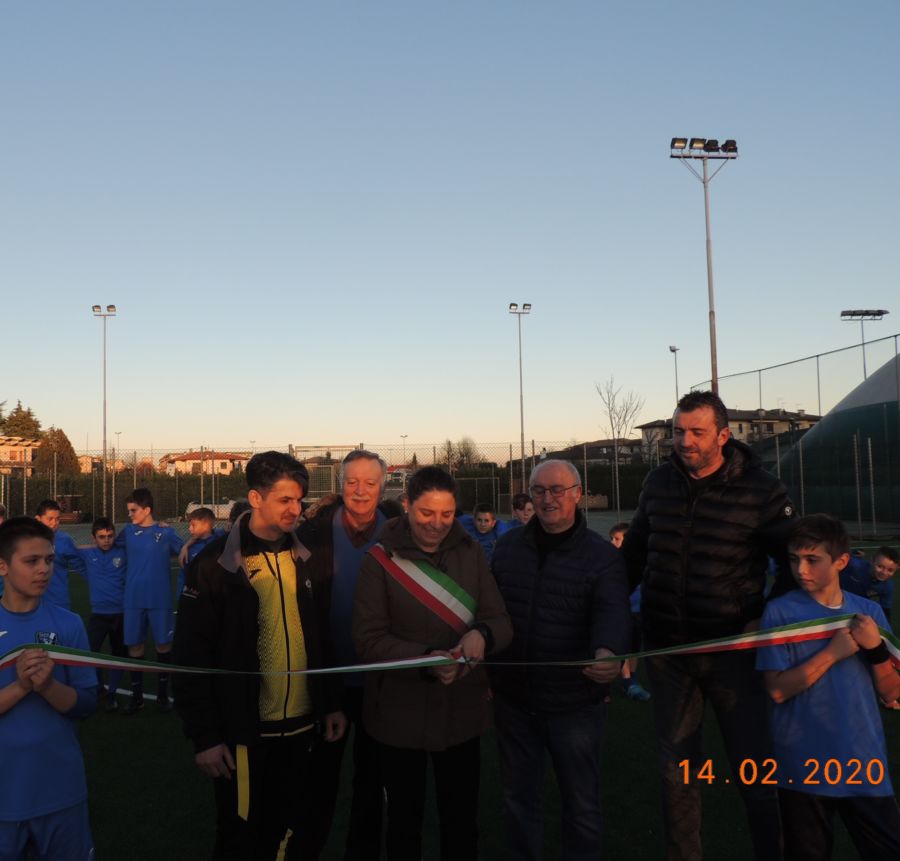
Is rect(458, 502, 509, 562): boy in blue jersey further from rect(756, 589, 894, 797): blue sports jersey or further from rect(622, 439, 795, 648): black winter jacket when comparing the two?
rect(756, 589, 894, 797): blue sports jersey

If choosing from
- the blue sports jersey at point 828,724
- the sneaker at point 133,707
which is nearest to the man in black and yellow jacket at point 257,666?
the blue sports jersey at point 828,724

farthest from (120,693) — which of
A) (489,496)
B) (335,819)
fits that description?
(489,496)

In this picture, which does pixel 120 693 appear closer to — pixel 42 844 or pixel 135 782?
pixel 135 782

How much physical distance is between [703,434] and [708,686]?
107cm

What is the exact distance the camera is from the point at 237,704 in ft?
9.84

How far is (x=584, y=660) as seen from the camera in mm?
3271

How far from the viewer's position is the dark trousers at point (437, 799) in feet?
10.4

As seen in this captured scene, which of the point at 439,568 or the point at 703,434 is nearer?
the point at 439,568

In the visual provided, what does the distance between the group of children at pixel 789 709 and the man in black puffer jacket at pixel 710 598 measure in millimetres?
329

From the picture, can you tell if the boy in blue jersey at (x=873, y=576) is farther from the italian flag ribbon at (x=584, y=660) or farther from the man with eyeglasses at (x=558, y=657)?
the man with eyeglasses at (x=558, y=657)

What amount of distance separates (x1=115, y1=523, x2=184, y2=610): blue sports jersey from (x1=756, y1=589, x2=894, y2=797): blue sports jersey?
243 inches

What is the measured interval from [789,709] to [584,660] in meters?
0.77

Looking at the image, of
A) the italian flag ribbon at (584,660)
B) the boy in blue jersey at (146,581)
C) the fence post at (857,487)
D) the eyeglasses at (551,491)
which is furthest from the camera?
the fence post at (857,487)

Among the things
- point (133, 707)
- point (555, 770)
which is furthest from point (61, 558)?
point (555, 770)
